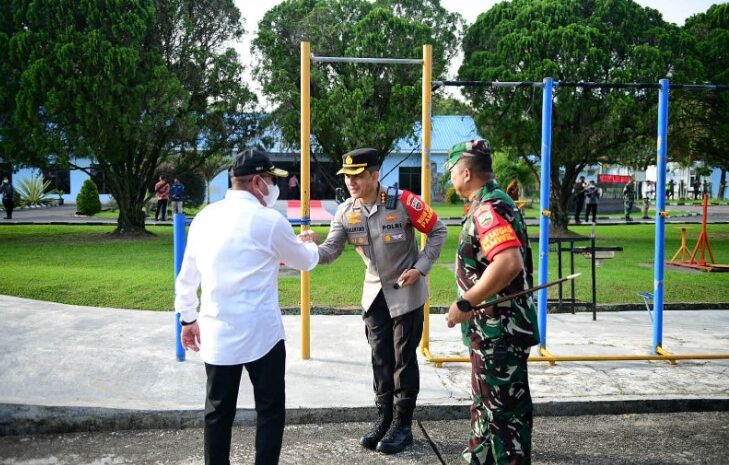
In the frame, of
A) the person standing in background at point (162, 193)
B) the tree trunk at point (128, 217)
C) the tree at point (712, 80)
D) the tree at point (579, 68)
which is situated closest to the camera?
the tree at point (579, 68)

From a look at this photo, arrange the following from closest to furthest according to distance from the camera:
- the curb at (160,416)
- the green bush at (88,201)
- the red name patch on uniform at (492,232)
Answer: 1. the red name patch on uniform at (492,232)
2. the curb at (160,416)
3. the green bush at (88,201)

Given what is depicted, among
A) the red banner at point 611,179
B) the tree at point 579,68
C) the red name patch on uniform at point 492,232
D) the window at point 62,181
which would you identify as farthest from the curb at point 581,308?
the window at point 62,181

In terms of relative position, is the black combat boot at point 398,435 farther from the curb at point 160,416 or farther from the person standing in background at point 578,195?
the person standing in background at point 578,195

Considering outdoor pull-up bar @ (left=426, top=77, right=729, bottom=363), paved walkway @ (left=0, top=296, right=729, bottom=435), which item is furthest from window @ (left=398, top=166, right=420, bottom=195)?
outdoor pull-up bar @ (left=426, top=77, right=729, bottom=363)

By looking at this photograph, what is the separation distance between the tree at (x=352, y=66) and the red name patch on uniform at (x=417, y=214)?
14.2 meters

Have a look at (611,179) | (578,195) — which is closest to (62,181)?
(578,195)

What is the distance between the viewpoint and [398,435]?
14.1ft

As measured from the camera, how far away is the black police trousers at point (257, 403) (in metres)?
3.27

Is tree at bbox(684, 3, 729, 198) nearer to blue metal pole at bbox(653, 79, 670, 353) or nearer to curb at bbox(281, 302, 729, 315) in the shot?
curb at bbox(281, 302, 729, 315)

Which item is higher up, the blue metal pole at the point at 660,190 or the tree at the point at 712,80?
the tree at the point at 712,80

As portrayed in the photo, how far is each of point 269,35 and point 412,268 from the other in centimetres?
1741

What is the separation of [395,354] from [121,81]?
15.3 metres

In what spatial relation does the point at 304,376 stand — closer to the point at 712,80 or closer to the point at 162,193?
the point at 712,80

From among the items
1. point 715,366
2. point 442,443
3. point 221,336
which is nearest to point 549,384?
point 442,443
